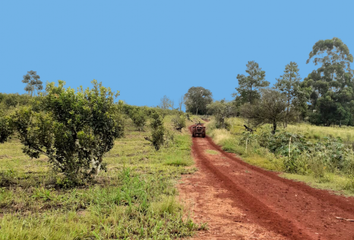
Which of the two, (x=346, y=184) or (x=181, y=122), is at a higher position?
(x=181, y=122)

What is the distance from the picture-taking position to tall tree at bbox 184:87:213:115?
3004 inches

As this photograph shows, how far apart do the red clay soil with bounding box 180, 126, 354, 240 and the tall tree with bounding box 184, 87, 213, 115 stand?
6923 centimetres

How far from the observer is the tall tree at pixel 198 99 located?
7631cm

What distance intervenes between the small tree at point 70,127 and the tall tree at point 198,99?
70.4 meters

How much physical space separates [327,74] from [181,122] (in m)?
31.7

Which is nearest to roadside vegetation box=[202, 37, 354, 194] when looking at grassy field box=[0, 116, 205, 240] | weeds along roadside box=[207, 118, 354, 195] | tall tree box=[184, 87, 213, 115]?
weeds along roadside box=[207, 118, 354, 195]

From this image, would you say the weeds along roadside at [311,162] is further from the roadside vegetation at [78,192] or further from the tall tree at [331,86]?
the tall tree at [331,86]

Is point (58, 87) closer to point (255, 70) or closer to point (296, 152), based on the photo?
point (296, 152)

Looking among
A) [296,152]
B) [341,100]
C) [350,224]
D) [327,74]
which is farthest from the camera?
[327,74]

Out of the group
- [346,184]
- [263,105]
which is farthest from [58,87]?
[263,105]

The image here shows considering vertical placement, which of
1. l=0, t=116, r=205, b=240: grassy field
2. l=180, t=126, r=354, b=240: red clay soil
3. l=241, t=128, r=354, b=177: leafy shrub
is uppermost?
l=241, t=128, r=354, b=177: leafy shrub

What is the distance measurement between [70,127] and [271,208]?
5.99 metres

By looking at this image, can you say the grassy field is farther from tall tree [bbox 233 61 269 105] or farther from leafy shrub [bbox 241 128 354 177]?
tall tree [bbox 233 61 269 105]

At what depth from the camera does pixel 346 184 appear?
6688mm
